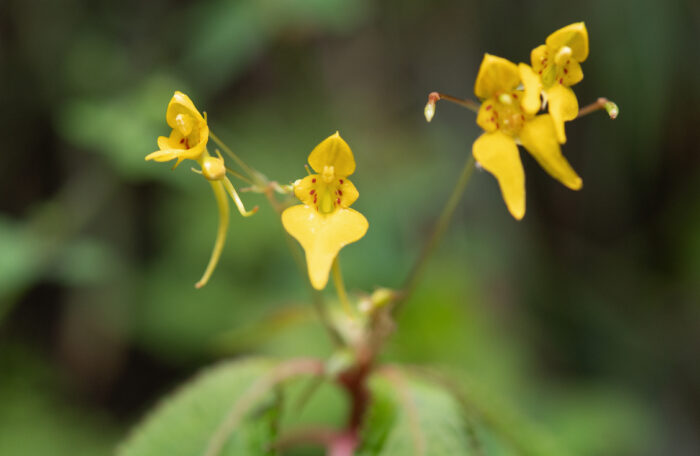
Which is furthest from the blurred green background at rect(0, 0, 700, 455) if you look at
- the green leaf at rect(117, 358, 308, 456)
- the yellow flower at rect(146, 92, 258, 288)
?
the yellow flower at rect(146, 92, 258, 288)

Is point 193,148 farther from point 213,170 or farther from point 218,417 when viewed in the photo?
point 218,417

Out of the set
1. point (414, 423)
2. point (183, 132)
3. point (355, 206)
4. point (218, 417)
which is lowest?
point (414, 423)

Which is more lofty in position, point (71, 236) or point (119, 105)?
point (119, 105)

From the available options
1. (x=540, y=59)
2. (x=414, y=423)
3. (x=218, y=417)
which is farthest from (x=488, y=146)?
(x=218, y=417)

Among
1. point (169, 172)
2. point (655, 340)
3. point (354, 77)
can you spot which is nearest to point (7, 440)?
point (169, 172)

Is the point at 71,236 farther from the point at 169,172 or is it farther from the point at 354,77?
the point at 354,77
